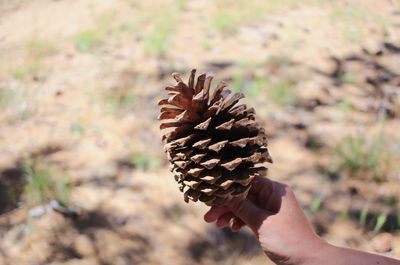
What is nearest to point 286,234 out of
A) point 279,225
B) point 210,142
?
point 279,225

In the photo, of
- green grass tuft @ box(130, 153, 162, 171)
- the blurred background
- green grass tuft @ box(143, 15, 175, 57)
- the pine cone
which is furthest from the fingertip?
green grass tuft @ box(143, 15, 175, 57)

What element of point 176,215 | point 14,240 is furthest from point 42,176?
point 176,215

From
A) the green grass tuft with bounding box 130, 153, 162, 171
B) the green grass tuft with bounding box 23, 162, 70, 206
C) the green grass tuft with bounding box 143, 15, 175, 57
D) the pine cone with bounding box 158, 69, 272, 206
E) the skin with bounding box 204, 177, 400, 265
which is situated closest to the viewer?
the pine cone with bounding box 158, 69, 272, 206

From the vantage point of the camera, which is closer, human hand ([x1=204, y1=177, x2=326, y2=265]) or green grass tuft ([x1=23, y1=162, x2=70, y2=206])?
human hand ([x1=204, y1=177, x2=326, y2=265])

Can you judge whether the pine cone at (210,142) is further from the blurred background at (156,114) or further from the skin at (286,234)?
the blurred background at (156,114)

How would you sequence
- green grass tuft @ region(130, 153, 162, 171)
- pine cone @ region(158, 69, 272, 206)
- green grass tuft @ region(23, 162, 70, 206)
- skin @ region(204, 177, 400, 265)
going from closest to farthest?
Answer: 1. pine cone @ region(158, 69, 272, 206)
2. skin @ region(204, 177, 400, 265)
3. green grass tuft @ region(23, 162, 70, 206)
4. green grass tuft @ region(130, 153, 162, 171)

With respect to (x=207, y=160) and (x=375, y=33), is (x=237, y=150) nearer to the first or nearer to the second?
(x=207, y=160)

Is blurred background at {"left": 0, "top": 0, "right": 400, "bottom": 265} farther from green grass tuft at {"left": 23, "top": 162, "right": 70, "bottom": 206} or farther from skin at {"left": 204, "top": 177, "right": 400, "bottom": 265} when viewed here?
skin at {"left": 204, "top": 177, "right": 400, "bottom": 265}
